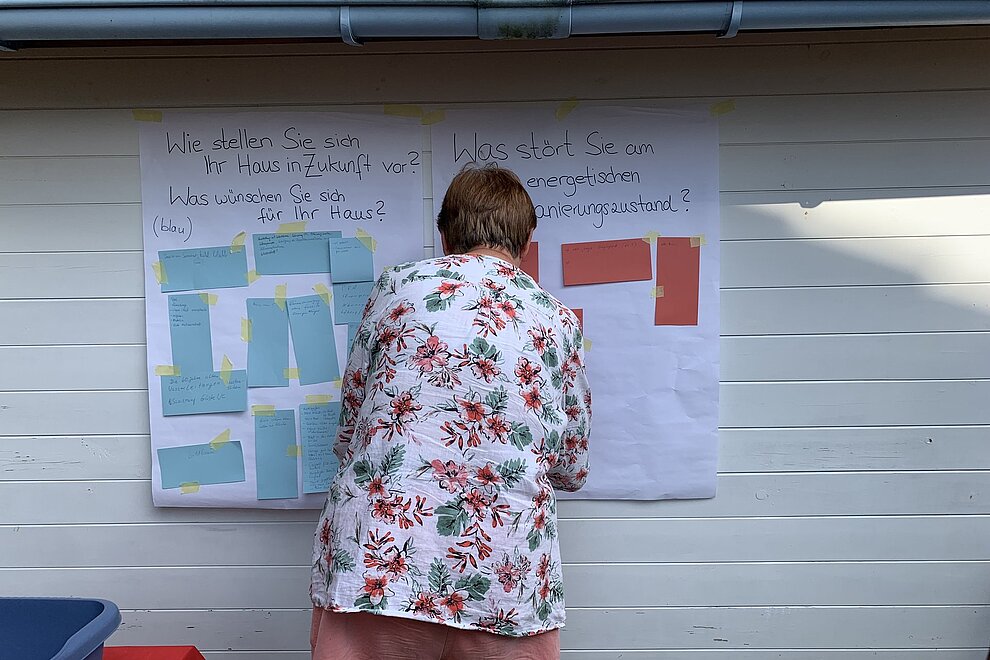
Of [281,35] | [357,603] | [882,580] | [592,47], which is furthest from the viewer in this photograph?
[882,580]

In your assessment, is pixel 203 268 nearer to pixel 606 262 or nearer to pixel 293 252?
pixel 293 252

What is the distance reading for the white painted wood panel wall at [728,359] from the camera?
2.38m

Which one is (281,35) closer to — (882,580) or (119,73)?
(119,73)

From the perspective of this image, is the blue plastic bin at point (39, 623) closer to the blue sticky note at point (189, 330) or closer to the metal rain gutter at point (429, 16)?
the blue sticky note at point (189, 330)

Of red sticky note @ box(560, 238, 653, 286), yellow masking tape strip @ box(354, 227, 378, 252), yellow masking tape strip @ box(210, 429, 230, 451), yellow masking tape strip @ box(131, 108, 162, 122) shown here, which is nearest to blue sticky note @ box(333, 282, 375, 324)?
yellow masking tape strip @ box(354, 227, 378, 252)

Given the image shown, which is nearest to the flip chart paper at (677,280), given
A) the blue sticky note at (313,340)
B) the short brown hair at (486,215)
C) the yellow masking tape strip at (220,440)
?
the short brown hair at (486,215)

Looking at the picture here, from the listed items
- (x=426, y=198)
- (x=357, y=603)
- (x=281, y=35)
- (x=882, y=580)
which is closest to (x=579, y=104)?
(x=426, y=198)

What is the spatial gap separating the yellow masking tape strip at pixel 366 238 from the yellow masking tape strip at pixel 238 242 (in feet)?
1.10

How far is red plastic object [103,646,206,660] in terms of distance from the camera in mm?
2279

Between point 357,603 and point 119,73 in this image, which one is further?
point 119,73

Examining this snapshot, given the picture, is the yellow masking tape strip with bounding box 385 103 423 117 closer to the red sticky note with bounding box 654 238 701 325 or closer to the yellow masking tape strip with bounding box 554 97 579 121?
the yellow masking tape strip with bounding box 554 97 579 121

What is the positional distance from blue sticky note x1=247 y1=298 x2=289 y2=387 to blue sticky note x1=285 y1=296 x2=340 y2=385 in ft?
0.10

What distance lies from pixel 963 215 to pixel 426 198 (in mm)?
1596

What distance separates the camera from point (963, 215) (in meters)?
2.41
